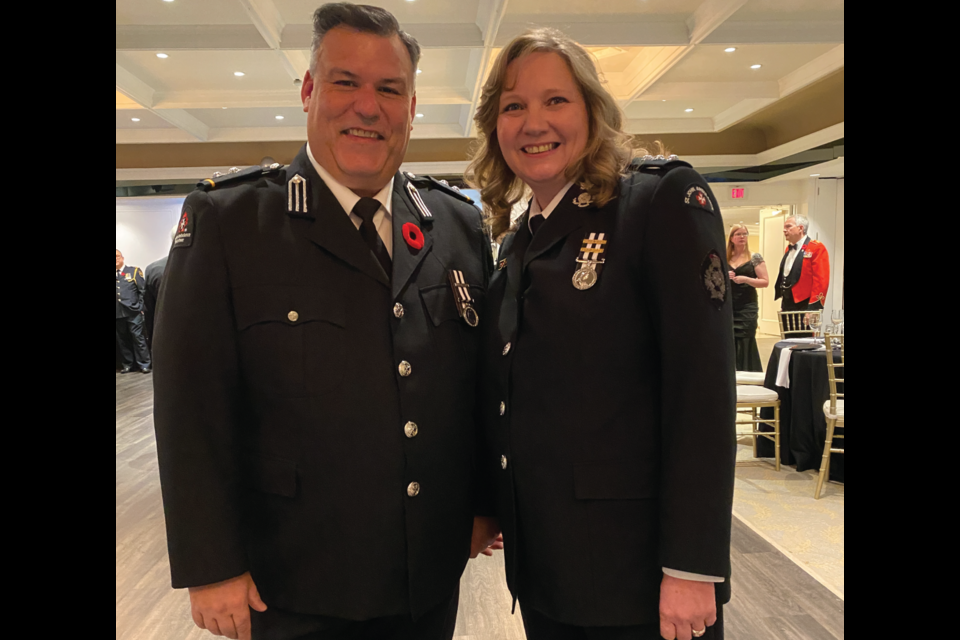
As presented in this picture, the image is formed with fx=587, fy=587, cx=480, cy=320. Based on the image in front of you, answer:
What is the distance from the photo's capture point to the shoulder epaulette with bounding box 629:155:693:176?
1.19 m

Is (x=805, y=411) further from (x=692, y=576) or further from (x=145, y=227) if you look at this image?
(x=145, y=227)

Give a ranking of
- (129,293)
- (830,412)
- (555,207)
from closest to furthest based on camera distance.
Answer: (555,207) < (830,412) < (129,293)

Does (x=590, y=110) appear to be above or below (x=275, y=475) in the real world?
above

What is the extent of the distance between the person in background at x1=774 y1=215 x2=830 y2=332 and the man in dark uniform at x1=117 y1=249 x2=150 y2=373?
31.9 ft

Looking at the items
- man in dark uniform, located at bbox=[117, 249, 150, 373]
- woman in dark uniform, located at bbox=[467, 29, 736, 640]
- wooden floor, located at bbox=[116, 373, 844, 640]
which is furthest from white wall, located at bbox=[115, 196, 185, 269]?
woman in dark uniform, located at bbox=[467, 29, 736, 640]

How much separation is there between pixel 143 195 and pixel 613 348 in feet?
39.6

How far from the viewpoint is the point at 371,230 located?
133 cm

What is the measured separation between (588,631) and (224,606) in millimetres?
740

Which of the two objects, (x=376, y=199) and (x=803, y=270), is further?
(x=803, y=270)

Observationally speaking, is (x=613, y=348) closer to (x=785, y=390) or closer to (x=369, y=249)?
(x=369, y=249)

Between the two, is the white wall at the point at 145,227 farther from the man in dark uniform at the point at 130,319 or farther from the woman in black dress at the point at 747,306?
the woman in black dress at the point at 747,306

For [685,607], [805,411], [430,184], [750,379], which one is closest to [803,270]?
[750,379]
